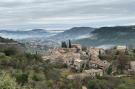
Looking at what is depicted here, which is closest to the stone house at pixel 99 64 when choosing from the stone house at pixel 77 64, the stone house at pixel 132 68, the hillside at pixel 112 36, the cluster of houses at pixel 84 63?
the cluster of houses at pixel 84 63

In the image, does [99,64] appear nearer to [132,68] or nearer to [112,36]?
[132,68]

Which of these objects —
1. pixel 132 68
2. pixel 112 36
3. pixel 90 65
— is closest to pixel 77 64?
pixel 90 65

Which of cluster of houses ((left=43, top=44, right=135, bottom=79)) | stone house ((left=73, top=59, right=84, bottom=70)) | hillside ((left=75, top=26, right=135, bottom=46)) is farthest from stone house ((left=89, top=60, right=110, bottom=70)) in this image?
hillside ((left=75, top=26, right=135, bottom=46))

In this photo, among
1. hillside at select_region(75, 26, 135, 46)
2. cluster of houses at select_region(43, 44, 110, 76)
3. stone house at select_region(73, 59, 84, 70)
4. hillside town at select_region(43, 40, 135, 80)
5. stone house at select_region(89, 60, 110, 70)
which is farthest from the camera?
hillside at select_region(75, 26, 135, 46)

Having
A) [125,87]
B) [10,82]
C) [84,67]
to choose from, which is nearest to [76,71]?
[84,67]

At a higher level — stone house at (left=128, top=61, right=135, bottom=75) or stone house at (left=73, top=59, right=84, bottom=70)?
stone house at (left=73, top=59, right=84, bottom=70)

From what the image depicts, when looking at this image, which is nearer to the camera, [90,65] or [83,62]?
[90,65]

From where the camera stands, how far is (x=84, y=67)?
2164 inches

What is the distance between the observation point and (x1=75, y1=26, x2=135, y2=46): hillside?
173 m

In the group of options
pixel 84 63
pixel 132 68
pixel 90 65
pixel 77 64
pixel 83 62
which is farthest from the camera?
pixel 83 62

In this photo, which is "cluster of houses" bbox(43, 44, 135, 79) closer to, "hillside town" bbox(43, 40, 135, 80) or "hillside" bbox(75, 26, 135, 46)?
"hillside town" bbox(43, 40, 135, 80)

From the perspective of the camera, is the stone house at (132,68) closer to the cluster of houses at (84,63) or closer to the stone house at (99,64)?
the cluster of houses at (84,63)

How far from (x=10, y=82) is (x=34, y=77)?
74.7ft

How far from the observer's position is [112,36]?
18262 centimetres
